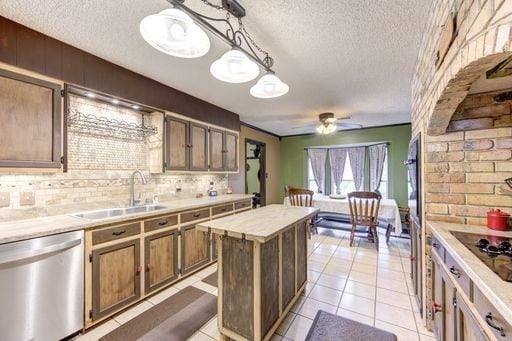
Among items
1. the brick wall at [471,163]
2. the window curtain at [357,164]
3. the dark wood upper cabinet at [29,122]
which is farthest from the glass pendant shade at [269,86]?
the window curtain at [357,164]

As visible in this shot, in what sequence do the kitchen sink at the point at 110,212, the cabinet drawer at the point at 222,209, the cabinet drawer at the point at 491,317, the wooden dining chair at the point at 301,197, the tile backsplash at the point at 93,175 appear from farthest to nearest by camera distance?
the wooden dining chair at the point at 301,197 → the cabinet drawer at the point at 222,209 → the kitchen sink at the point at 110,212 → the tile backsplash at the point at 93,175 → the cabinet drawer at the point at 491,317

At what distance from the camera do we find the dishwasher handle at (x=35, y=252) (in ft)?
4.58

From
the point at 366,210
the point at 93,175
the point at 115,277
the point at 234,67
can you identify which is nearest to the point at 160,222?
the point at 115,277

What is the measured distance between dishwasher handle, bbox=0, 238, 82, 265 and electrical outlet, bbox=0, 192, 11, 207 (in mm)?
638

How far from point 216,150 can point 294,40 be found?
2.24 m

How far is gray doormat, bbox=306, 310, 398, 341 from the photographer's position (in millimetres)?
1723

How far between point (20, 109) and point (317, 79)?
9.35 feet

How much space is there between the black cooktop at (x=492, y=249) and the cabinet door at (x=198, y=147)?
2939 mm

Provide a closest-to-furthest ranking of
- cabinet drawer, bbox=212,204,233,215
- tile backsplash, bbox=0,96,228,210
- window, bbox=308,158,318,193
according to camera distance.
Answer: tile backsplash, bbox=0,96,228,210
cabinet drawer, bbox=212,204,233,215
window, bbox=308,158,318,193

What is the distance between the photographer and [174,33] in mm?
1237

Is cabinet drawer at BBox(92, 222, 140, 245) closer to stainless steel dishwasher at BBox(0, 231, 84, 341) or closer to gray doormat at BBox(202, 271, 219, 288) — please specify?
stainless steel dishwasher at BBox(0, 231, 84, 341)

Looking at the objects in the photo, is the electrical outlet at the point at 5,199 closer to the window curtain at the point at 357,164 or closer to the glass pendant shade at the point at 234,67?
the glass pendant shade at the point at 234,67

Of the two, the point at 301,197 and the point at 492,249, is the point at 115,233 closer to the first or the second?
the point at 492,249

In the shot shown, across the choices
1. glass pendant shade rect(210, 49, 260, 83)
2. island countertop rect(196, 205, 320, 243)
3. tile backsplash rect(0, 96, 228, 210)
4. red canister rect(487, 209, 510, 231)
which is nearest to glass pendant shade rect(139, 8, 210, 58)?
glass pendant shade rect(210, 49, 260, 83)
